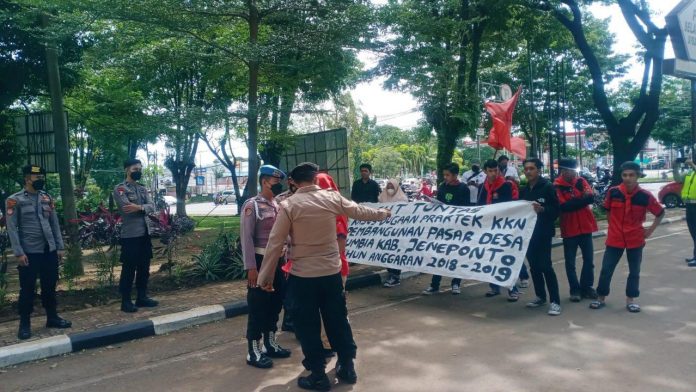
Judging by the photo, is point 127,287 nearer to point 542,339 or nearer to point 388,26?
point 542,339

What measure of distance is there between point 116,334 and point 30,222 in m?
1.48

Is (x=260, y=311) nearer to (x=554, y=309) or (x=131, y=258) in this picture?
(x=131, y=258)

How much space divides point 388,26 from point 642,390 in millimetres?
6543

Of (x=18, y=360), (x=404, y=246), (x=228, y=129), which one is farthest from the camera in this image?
(x=228, y=129)

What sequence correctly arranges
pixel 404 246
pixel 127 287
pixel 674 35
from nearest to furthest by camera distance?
pixel 127 287 → pixel 404 246 → pixel 674 35

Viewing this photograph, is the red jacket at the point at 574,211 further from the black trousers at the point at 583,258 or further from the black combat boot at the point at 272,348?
the black combat boot at the point at 272,348

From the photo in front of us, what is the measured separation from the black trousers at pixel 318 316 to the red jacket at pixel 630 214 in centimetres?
368

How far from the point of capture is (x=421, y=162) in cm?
6969

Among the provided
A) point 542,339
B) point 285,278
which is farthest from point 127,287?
point 542,339

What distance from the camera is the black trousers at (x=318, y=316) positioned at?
13.7ft

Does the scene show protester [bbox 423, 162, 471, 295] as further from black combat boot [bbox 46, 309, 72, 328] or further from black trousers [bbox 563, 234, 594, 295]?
black combat boot [bbox 46, 309, 72, 328]

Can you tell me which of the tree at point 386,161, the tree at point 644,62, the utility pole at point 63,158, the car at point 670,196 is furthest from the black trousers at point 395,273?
the tree at point 386,161

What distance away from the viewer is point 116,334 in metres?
5.70

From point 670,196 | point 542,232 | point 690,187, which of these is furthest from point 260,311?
point 670,196
